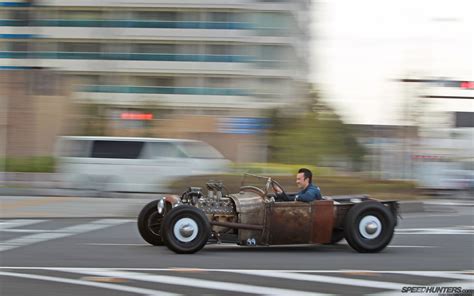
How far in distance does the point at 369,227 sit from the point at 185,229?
244 cm

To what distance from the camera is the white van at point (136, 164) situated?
23.7 m

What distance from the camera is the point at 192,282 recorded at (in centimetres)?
762

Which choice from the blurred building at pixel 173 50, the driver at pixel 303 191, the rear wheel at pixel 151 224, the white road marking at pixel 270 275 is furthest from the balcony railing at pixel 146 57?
the white road marking at pixel 270 275

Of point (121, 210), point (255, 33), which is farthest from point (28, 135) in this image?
point (121, 210)

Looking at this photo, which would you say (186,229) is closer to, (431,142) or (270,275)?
(270,275)

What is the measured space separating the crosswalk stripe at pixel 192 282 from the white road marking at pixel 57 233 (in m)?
2.72

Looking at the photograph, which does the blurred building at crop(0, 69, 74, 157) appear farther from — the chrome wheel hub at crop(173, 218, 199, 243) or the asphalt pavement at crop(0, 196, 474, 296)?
the chrome wheel hub at crop(173, 218, 199, 243)

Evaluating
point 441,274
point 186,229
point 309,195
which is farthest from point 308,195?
point 441,274

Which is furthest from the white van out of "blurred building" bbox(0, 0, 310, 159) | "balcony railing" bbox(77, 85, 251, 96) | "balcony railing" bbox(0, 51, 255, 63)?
"balcony railing" bbox(0, 51, 255, 63)

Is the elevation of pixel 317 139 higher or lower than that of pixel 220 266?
higher

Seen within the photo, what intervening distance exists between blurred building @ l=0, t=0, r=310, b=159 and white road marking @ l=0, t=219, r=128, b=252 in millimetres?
35302

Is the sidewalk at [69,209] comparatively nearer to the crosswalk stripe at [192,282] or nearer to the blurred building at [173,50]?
the crosswalk stripe at [192,282]

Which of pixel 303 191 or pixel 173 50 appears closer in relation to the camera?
pixel 303 191

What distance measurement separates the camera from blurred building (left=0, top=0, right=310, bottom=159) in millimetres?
51031
